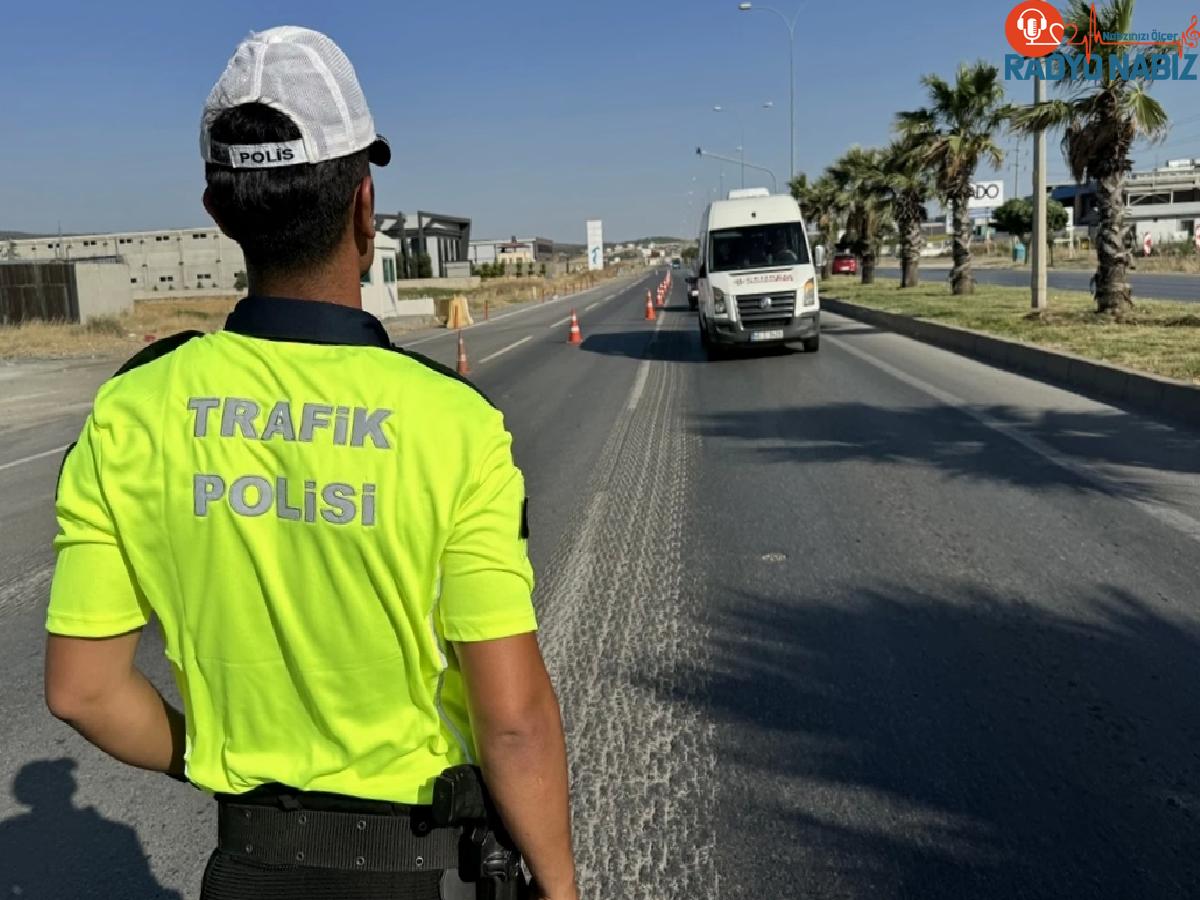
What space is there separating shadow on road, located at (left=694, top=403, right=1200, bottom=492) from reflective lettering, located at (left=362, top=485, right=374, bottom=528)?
23.8 ft

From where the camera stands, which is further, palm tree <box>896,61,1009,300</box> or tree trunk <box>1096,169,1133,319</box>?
palm tree <box>896,61,1009,300</box>

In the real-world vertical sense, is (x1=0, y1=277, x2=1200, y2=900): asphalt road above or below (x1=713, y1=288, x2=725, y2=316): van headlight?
below

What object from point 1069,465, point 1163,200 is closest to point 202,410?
point 1069,465

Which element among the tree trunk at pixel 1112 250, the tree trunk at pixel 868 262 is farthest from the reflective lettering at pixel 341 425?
the tree trunk at pixel 868 262

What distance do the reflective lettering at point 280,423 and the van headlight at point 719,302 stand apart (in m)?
17.4

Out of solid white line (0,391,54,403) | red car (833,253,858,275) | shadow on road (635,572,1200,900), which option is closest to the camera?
shadow on road (635,572,1200,900)

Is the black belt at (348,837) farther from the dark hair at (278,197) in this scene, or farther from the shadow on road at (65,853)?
the shadow on road at (65,853)

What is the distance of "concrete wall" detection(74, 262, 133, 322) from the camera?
1385 inches

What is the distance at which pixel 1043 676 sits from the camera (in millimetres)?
4426

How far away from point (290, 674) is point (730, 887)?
1968mm

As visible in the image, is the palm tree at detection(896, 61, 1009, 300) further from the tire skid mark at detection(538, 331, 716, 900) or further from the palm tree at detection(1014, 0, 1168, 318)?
the tire skid mark at detection(538, 331, 716, 900)

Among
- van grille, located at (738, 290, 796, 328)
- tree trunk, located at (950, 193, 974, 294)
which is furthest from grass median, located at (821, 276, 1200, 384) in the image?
van grille, located at (738, 290, 796, 328)

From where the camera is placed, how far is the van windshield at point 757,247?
19.4m

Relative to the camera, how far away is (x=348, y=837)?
58.1 inches
